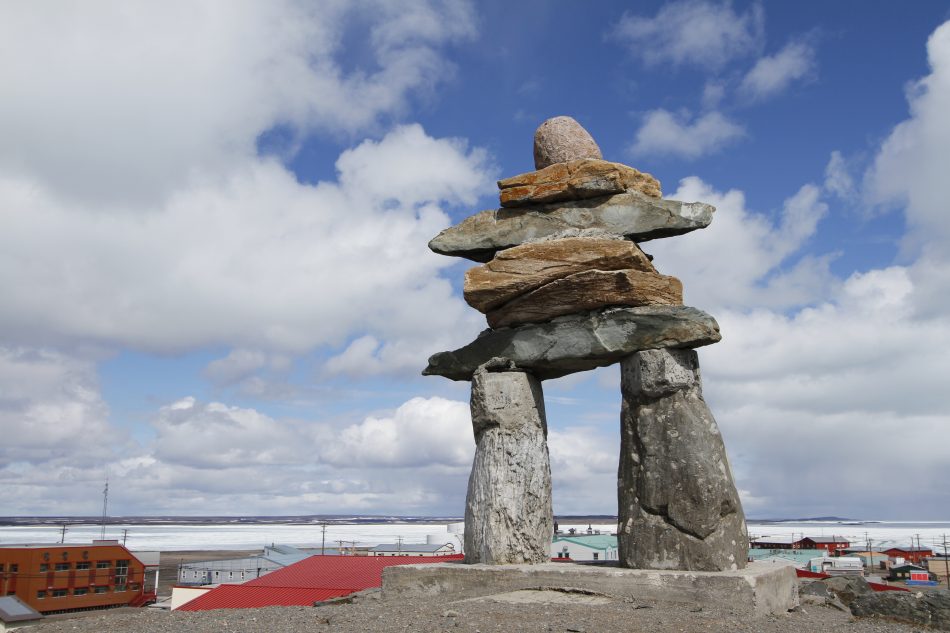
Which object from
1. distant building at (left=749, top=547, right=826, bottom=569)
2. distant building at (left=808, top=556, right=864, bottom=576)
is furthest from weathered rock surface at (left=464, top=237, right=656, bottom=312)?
distant building at (left=808, top=556, right=864, bottom=576)

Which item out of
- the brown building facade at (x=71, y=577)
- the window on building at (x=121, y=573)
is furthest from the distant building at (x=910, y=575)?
the window on building at (x=121, y=573)

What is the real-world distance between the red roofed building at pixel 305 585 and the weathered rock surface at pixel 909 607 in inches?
284

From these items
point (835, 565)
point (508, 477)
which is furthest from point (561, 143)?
point (835, 565)

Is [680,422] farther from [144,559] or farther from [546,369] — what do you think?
[144,559]

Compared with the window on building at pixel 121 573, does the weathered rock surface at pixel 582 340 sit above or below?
above

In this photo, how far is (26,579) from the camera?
118 ft

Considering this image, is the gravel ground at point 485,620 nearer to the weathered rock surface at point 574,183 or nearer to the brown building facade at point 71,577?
the weathered rock surface at point 574,183

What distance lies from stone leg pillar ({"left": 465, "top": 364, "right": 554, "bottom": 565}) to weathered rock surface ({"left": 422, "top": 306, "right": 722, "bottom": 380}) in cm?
36

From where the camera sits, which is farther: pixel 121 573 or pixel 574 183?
pixel 121 573

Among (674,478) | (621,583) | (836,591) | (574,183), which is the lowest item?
(836,591)

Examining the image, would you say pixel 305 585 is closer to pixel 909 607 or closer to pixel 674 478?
pixel 674 478

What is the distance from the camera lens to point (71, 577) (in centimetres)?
3834

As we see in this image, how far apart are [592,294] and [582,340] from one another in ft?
2.02

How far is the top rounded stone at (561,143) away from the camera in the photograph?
11.3m
